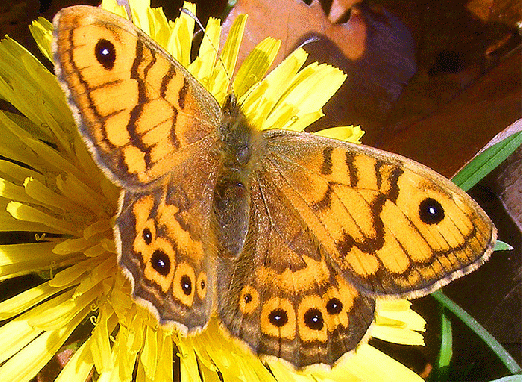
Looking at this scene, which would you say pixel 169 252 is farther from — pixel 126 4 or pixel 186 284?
pixel 126 4

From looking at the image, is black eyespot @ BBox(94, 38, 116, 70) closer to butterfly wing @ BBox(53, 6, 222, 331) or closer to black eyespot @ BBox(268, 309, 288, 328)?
butterfly wing @ BBox(53, 6, 222, 331)

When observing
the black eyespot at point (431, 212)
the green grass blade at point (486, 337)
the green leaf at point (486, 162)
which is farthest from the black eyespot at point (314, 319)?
the green leaf at point (486, 162)

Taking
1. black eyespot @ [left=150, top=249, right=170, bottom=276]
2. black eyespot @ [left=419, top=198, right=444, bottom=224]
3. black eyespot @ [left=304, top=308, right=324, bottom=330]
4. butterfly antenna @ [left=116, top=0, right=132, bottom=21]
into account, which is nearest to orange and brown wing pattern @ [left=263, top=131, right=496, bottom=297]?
black eyespot @ [left=419, top=198, right=444, bottom=224]

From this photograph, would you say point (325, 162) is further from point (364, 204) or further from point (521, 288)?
point (521, 288)

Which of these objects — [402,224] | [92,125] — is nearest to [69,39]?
[92,125]

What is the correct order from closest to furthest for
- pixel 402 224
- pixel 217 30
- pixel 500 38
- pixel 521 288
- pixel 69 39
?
pixel 69 39 → pixel 402 224 → pixel 217 30 → pixel 521 288 → pixel 500 38

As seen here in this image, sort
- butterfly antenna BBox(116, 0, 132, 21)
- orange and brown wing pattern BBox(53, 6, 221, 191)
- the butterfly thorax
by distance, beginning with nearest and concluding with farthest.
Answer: orange and brown wing pattern BBox(53, 6, 221, 191)
the butterfly thorax
butterfly antenna BBox(116, 0, 132, 21)

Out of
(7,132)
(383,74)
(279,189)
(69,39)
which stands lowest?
(279,189)
